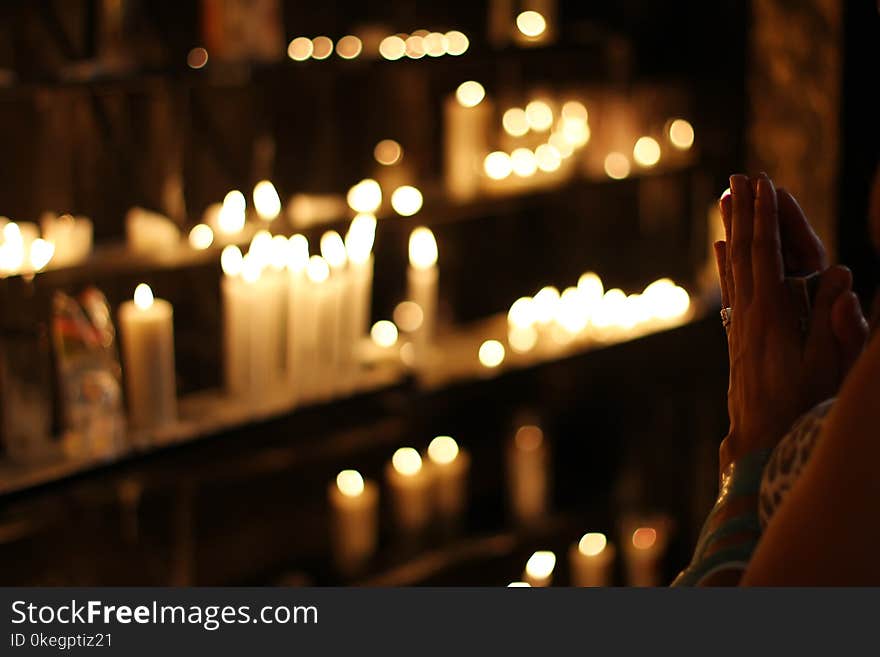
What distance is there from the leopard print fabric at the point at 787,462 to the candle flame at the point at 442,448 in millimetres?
1839

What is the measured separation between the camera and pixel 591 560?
9.21ft

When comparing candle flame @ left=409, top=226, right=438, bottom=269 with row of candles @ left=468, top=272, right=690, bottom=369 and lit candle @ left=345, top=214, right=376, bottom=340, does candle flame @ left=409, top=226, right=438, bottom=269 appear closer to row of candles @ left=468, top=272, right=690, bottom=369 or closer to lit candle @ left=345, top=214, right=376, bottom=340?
lit candle @ left=345, top=214, right=376, bottom=340

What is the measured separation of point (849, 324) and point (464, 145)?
163 cm

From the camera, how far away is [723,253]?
1.01 m

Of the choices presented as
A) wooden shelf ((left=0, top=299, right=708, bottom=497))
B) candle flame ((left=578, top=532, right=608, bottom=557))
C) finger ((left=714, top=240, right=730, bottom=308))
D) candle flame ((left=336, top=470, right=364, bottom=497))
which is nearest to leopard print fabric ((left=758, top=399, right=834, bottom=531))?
finger ((left=714, top=240, right=730, bottom=308))

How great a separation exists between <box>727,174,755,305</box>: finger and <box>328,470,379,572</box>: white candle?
1.55 meters

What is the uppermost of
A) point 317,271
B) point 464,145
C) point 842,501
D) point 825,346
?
point 464,145

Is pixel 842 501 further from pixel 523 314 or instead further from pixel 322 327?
pixel 523 314

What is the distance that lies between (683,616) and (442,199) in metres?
1.70

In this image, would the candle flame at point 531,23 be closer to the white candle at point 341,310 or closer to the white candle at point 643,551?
the white candle at point 341,310

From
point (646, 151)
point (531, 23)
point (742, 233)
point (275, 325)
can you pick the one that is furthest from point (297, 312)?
point (742, 233)

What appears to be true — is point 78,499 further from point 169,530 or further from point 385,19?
point 385,19

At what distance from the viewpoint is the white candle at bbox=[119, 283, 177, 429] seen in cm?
195

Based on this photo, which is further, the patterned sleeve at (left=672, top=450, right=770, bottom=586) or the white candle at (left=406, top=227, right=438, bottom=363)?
the white candle at (left=406, top=227, right=438, bottom=363)
